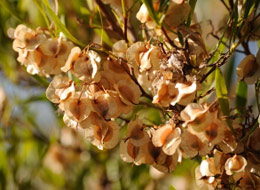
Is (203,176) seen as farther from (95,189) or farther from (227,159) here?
(95,189)

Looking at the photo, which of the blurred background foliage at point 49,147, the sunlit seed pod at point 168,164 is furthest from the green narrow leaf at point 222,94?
the blurred background foliage at point 49,147

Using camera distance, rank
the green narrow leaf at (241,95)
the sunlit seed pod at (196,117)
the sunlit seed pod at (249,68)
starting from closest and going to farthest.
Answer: the sunlit seed pod at (196,117) < the sunlit seed pod at (249,68) < the green narrow leaf at (241,95)

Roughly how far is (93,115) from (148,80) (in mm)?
106

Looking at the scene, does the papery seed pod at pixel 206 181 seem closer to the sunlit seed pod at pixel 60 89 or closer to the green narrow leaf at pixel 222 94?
the green narrow leaf at pixel 222 94

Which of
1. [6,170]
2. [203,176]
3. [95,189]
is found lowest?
[95,189]

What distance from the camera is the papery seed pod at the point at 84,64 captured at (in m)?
0.74

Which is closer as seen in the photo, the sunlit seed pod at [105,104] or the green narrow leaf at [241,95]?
the sunlit seed pod at [105,104]

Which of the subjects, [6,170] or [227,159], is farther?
[6,170]

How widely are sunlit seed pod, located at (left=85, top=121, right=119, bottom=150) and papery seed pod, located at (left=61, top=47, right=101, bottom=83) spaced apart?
7cm

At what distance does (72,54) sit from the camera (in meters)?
0.77

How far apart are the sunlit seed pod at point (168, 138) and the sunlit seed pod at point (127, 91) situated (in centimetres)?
7

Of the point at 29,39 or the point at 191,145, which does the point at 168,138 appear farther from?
the point at 29,39

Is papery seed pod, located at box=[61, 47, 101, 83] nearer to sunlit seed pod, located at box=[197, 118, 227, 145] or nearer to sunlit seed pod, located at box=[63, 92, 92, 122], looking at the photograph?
sunlit seed pod, located at box=[63, 92, 92, 122]

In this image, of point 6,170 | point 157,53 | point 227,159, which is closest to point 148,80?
point 157,53
